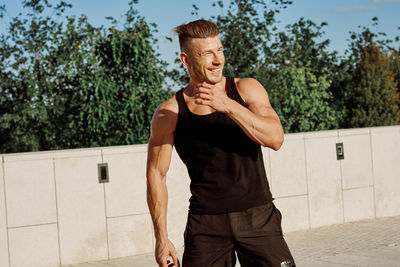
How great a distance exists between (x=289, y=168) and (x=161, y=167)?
223 inches

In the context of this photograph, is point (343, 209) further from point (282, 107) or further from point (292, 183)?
point (282, 107)

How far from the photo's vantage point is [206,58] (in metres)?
3.12

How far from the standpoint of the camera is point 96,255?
294 inches

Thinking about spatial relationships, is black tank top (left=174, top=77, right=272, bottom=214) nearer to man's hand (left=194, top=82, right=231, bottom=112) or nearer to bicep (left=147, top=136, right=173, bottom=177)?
bicep (left=147, top=136, right=173, bottom=177)

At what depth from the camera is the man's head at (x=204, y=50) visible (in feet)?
10.3

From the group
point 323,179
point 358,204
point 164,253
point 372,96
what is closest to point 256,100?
point 164,253

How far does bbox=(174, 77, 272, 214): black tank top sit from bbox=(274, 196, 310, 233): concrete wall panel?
18.6ft

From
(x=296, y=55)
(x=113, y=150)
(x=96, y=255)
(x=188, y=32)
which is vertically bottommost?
(x=96, y=255)

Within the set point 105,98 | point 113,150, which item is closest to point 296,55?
point 105,98

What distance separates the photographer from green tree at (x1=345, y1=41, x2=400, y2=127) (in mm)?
15086

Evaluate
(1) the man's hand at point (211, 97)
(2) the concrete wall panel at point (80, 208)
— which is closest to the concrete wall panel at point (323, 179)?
(2) the concrete wall panel at point (80, 208)

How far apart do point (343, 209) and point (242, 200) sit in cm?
659

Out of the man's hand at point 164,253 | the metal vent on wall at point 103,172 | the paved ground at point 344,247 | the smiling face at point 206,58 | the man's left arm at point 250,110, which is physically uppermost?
the smiling face at point 206,58

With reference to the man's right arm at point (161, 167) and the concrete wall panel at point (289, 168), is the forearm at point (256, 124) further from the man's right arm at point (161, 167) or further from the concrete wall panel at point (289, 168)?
the concrete wall panel at point (289, 168)
